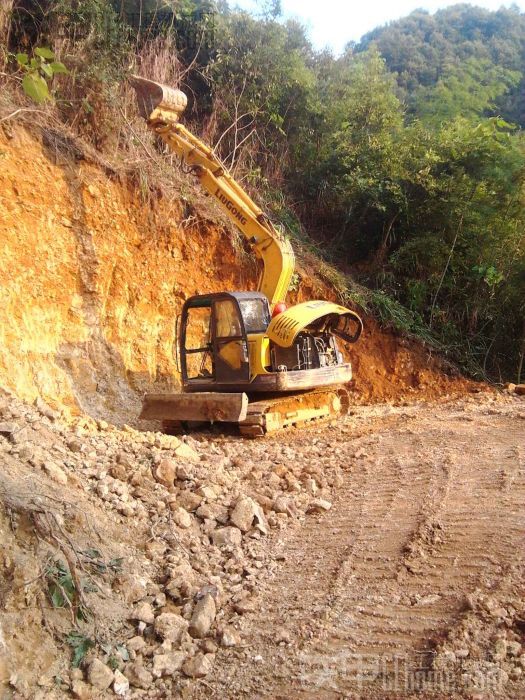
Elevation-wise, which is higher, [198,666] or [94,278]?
[94,278]

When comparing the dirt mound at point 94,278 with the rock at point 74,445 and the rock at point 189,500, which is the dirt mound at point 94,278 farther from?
the rock at point 189,500

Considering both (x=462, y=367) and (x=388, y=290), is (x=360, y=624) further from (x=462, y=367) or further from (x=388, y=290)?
(x=388, y=290)

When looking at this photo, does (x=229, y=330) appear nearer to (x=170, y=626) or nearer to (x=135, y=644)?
(x=170, y=626)

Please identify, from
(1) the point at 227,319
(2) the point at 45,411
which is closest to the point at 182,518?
(2) the point at 45,411

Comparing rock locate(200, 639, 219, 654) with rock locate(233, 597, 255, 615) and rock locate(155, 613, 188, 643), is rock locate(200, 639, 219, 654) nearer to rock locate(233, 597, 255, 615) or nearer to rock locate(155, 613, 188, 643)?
rock locate(155, 613, 188, 643)

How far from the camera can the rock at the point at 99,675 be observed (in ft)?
8.64

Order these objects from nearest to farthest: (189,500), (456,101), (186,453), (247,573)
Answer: (247,573), (189,500), (186,453), (456,101)

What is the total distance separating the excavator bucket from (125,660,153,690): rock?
25.6 feet

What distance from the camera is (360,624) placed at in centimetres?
311

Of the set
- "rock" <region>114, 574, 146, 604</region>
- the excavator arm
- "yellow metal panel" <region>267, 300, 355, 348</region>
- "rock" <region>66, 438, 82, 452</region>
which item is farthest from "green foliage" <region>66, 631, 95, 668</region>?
the excavator arm

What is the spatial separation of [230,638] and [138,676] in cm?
49

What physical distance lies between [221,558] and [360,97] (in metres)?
12.9

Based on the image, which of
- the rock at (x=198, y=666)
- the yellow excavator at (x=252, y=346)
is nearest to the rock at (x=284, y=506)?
the rock at (x=198, y=666)

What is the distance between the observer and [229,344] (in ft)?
26.6
